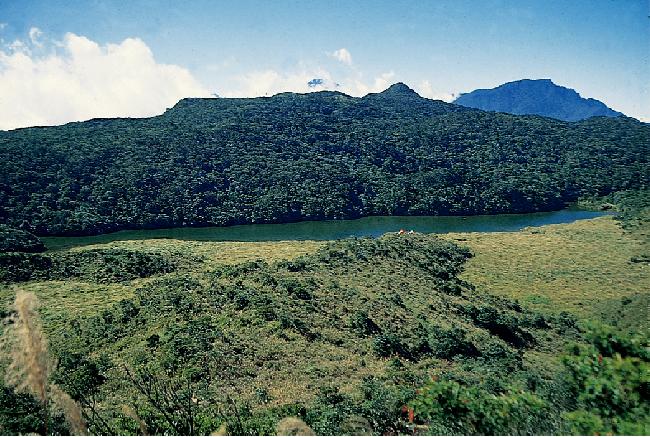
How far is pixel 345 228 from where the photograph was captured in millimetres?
80188

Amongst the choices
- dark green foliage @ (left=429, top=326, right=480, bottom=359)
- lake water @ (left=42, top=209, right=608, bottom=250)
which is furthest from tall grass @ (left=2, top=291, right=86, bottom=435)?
lake water @ (left=42, top=209, right=608, bottom=250)

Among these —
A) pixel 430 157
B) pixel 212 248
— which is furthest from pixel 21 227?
pixel 430 157

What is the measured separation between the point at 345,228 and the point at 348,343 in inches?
2186

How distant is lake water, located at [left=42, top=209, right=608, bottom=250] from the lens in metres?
72.6

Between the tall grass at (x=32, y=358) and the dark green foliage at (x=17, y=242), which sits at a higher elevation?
the tall grass at (x=32, y=358)

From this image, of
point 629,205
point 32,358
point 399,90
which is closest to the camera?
point 32,358

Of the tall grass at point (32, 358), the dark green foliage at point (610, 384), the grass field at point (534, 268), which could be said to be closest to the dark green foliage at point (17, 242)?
the grass field at point (534, 268)

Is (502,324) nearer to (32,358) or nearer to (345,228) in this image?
(32,358)

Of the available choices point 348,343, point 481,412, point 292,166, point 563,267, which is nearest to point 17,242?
point 348,343

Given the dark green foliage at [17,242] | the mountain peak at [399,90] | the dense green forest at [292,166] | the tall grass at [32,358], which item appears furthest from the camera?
the mountain peak at [399,90]

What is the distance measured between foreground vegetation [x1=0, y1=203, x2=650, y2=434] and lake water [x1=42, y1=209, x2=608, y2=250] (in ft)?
78.6

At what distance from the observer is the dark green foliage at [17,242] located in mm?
55312

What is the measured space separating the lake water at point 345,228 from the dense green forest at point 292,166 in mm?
2938

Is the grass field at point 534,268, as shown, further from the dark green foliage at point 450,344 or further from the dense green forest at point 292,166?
the dense green forest at point 292,166
